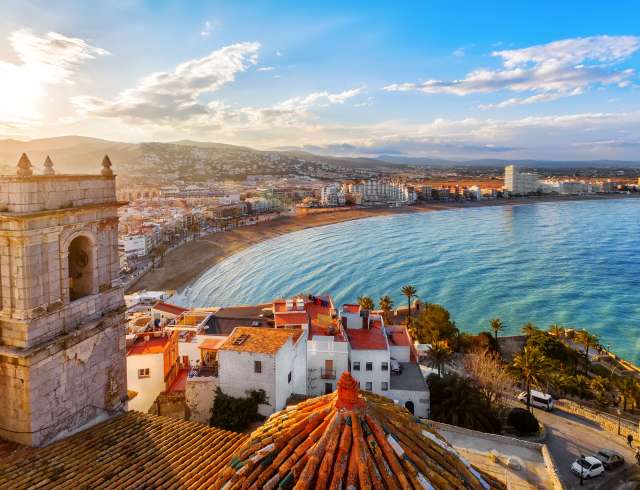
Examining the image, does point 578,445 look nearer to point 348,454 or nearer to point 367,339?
point 367,339

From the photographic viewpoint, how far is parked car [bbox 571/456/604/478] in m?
16.6

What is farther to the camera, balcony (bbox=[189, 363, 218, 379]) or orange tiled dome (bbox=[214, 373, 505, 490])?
balcony (bbox=[189, 363, 218, 379])

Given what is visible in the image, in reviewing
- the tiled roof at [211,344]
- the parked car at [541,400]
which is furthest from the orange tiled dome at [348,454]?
the parked car at [541,400]

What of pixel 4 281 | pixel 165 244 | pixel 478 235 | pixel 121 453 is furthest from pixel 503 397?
pixel 478 235

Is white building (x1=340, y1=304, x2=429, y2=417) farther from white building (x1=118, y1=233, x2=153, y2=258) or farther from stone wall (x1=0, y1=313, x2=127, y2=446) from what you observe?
white building (x1=118, y1=233, x2=153, y2=258)

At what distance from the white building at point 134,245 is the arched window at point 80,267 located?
174 feet

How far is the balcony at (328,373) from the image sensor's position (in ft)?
67.8

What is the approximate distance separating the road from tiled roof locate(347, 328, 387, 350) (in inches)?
311

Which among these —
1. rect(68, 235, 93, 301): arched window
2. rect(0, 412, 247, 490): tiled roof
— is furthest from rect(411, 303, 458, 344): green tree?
rect(68, 235, 93, 301): arched window

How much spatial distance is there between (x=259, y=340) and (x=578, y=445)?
13733 millimetres

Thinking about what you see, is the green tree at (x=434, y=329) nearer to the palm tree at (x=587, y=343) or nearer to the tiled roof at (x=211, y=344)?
the palm tree at (x=587, y=343)

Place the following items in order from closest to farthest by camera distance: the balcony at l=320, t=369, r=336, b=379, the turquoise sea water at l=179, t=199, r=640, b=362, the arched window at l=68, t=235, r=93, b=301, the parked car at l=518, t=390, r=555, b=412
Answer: the arched window at l=68, t=235, r=93, b=301
the balcony at l=320, t=369, r=336, b=379
the parked car at l=518, t=390, r=555, b=412
the turquoise sea water at l=179, t=199, r=640, b=362

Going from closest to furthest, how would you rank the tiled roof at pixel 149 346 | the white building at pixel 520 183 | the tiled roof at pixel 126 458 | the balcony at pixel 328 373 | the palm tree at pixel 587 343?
the tiled roof at pixel 126 458 → the tiled roof at pixel 149 346 → the balcony at pixel 328 373 → the palm tree at pixel 587 343 → the white building at pixel 520 183

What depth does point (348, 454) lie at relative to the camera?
465cm
